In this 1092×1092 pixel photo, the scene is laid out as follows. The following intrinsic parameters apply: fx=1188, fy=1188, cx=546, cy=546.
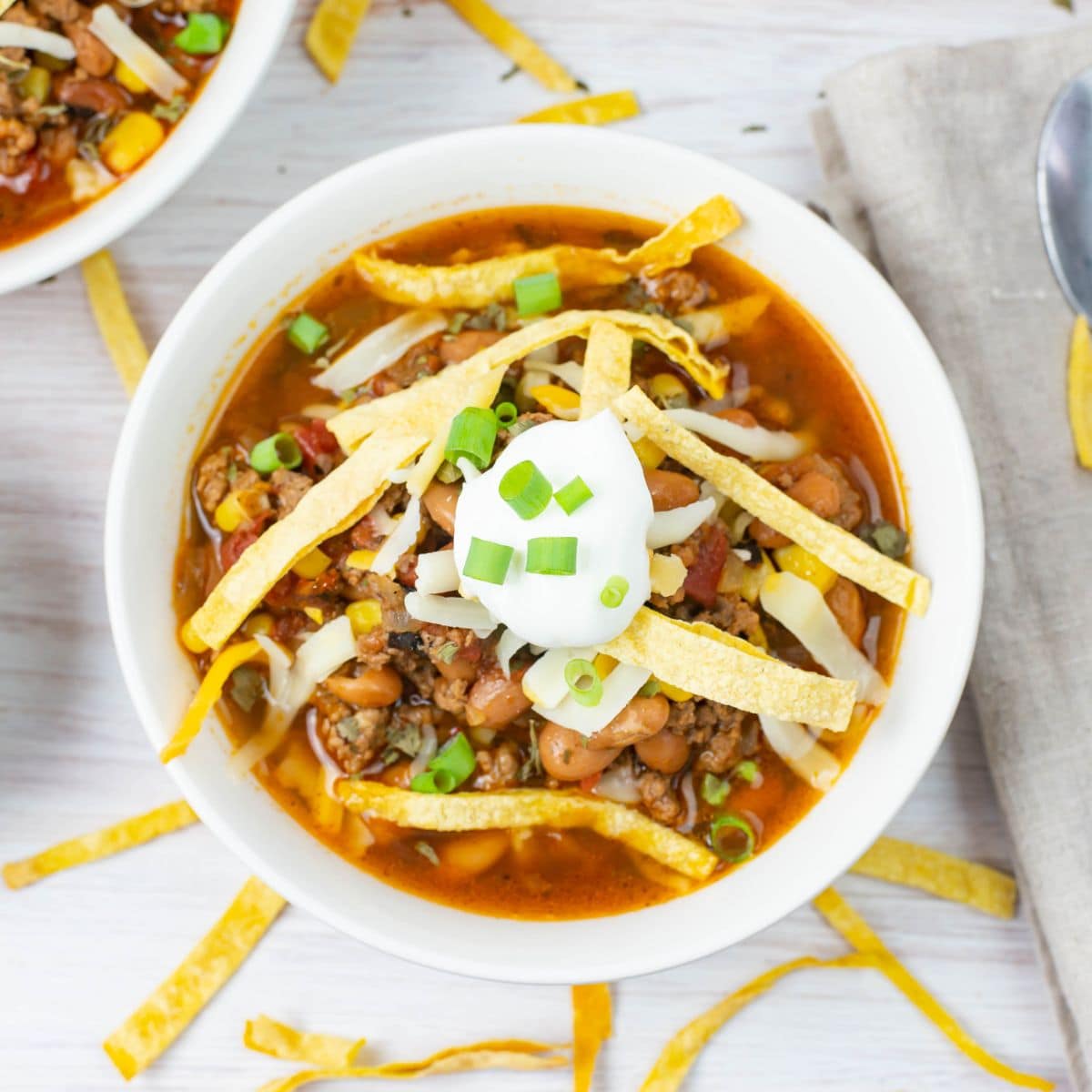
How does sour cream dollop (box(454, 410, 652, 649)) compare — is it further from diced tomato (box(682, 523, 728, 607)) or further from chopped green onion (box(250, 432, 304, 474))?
chopped green onion (box(250, 432, 304, 474))

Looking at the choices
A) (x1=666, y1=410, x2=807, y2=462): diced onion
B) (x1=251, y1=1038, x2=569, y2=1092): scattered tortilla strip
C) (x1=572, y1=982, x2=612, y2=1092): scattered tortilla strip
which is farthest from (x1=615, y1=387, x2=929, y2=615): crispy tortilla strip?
(x1=251, y1=1038, x2=569, y2=1092): scattered tortilla strip

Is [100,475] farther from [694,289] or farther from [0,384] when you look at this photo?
[694,289]

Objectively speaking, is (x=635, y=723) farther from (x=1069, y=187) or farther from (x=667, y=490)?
(x=1069, y=187)

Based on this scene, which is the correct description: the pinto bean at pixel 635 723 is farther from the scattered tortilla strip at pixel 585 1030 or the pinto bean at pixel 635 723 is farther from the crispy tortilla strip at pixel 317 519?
the scattered tortilla strip at pixel 585 1030

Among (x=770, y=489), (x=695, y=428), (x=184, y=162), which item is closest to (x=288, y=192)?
(x=184, y=162)

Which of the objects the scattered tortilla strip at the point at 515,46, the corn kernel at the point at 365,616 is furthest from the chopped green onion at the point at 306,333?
the scattered tortilla strip at the point at 515,46

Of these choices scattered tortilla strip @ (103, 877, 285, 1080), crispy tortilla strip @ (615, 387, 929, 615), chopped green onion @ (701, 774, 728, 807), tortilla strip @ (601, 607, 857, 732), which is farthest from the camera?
scattered tortilla strip @ (103, 877, 285, 1080)
